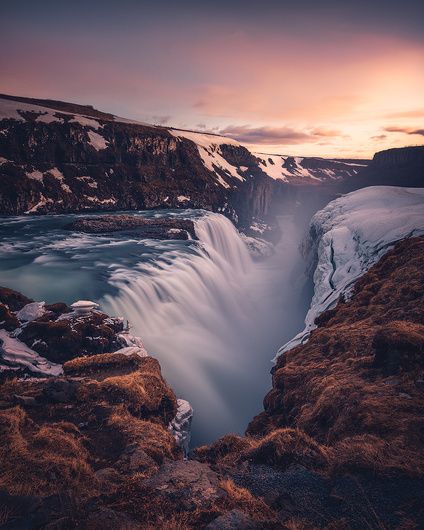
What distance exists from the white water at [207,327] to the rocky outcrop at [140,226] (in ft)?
19.2

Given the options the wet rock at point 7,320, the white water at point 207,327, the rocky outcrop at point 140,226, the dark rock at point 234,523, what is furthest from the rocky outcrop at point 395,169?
the dark rock at point 234,523

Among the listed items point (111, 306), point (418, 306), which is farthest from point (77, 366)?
point (418, 306)

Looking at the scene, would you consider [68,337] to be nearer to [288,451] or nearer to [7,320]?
[7,320]

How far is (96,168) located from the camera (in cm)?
7088

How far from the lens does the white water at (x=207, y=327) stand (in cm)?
2228

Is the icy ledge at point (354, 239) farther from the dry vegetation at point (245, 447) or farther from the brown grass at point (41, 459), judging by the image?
the brown grass at point (41, 459)

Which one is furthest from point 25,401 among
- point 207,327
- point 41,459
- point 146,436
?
point 207,327

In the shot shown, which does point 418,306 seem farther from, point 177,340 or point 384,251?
point 177,340

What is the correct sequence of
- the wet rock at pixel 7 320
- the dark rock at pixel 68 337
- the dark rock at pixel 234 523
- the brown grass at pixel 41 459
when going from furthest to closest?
the wet rock at pixel 7 320, the dark rock at pixel 68 337, the brown grass at pixel 41 459, the dark rock at pixel 234 523

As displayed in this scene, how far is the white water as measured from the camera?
22.3 m

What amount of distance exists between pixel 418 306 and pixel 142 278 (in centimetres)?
2185

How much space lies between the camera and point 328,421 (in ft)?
29.0

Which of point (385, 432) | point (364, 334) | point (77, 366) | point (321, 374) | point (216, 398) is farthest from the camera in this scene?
point (216, 398)

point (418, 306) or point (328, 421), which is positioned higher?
point (418, 306)
